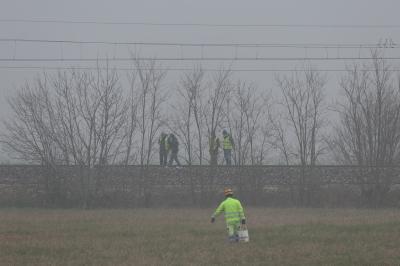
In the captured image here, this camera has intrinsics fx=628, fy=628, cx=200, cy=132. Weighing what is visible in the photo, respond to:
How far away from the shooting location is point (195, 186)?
33.9m

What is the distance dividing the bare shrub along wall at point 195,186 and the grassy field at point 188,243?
9.19 metres

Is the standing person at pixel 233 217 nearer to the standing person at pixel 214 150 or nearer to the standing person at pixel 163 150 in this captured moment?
the standing person at pixel 214 150

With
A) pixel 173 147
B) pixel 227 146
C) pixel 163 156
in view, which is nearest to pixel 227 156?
pixel 227 146

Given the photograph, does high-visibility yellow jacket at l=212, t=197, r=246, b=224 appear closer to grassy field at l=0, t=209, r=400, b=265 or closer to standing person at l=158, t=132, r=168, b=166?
grassy field at l=0, t=209, r=400, b=265

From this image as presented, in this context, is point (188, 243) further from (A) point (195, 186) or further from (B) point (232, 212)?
(A) point (195, 186)

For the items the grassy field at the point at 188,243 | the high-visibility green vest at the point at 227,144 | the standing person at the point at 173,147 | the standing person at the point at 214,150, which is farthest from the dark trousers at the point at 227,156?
the grassy field at the point at 188,243

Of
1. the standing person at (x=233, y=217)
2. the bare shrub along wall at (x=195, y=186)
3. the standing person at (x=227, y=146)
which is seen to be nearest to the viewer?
the standing person at (x=233, y=217)

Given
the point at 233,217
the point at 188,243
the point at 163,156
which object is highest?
the point at 163,156

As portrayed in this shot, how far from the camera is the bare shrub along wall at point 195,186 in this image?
107 ft

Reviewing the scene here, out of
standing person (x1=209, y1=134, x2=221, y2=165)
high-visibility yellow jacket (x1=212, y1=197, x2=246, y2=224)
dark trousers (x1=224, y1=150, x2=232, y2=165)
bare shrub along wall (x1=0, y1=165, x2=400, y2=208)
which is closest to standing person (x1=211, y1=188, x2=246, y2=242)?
high-visibility yellow jacket (x1=212, y1=197, x2=246, y2=224)

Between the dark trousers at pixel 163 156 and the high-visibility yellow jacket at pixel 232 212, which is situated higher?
the dark trousers at pixel 163 156

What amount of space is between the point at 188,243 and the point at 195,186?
17281 millimetres

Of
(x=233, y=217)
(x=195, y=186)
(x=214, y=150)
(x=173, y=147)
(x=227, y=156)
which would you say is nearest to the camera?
(x=233, y=217)

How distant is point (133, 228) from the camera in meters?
20.2
